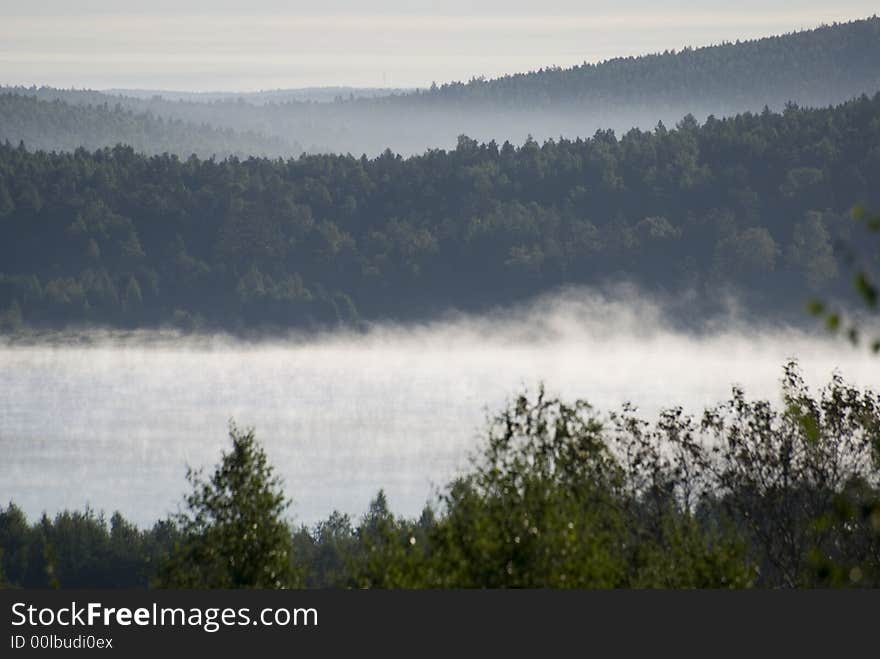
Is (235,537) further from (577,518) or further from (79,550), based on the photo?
(79,550)

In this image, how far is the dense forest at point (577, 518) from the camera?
88.5 ft

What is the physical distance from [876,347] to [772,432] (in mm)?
30489

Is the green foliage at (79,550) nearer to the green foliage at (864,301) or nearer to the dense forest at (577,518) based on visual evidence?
the dense forest at (577,518)

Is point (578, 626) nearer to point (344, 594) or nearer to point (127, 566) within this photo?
point (344, 594)

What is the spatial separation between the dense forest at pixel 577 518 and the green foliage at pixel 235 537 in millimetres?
41

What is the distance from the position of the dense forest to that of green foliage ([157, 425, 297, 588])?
41mm

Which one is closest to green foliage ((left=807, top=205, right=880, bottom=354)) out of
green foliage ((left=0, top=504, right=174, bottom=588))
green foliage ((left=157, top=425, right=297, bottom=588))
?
green foliage ((left=157, top=425, right=297, bottom=588))

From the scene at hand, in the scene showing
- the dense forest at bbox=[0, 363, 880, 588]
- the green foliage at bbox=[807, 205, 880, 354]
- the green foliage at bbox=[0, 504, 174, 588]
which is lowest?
the green foliage at bbox=[807, 205, 880, 354]

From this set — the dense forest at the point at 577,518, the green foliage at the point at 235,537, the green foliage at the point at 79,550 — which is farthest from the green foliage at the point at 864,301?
the green foliage at the point at 79,550

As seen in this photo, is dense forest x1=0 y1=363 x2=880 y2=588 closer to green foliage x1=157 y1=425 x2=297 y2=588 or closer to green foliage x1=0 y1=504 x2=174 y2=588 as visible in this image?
green foliage x1=157 y1=425 x2=297 y2=588

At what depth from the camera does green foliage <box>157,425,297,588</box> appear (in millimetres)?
34844

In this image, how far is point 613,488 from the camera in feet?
123

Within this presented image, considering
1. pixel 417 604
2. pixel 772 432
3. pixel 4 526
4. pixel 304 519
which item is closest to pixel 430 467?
pixel 304 519

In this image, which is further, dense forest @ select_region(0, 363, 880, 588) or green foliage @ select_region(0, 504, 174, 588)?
green foliage @ select_region(0, 504, 174, 588)
